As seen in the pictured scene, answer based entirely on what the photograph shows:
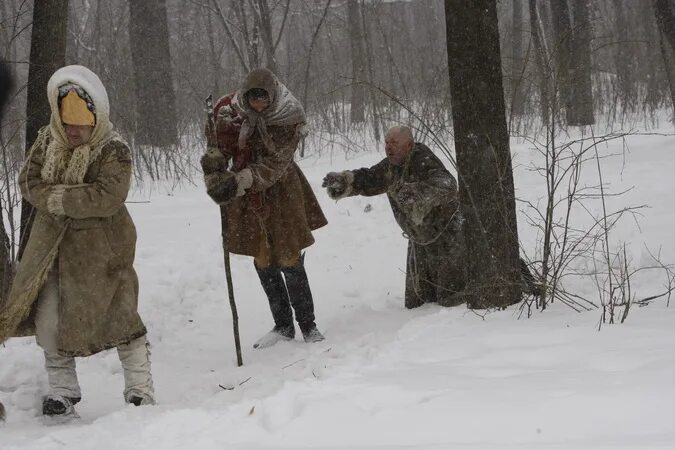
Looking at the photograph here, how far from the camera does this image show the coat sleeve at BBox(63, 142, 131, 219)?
3342mm

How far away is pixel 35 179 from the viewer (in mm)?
3504

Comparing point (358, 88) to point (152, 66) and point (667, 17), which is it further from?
point (667, 17)

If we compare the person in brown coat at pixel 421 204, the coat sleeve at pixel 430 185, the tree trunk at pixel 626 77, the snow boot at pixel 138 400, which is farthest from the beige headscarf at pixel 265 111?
the tree trunk at pixel 626 77

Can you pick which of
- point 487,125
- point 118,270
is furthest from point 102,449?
point 487,125

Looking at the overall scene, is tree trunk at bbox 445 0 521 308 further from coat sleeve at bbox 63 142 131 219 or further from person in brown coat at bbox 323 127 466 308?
coat sleeve at bbox 63 142 131 219

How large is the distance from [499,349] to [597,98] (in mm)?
11390

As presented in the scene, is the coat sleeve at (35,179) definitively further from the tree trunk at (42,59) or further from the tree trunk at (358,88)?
the tree trunk at (358,88)

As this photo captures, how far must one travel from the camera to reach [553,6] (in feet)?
43.3

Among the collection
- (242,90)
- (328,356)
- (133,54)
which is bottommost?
(328,356)

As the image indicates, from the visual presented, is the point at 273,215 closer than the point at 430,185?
Yes

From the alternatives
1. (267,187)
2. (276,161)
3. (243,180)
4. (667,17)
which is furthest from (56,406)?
(667,17)

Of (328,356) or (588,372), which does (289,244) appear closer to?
(328,356)

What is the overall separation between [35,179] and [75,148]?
0.25m

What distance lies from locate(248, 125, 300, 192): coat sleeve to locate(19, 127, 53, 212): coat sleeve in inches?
47.5
